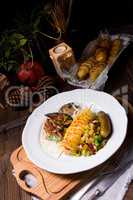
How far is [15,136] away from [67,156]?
0.26 m

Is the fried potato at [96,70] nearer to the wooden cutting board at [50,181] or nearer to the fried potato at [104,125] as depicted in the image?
the fried potato at [104,125]

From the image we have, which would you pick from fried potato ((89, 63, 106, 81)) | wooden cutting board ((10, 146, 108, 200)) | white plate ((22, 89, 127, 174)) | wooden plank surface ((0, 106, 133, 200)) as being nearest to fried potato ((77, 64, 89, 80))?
fried potato ((89, 63, 106, 81))

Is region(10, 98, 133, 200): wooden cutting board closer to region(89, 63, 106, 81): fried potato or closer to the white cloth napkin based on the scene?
the white cloth napkin

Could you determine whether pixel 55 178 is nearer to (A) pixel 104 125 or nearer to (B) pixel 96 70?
(A) pixel 104 125

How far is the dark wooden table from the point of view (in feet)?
3.07

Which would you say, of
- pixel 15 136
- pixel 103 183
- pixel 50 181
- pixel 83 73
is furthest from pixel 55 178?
pixel 83 73

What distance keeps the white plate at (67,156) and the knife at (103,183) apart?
49 millimetres

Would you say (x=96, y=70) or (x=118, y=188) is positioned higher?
(x=96, y=70)

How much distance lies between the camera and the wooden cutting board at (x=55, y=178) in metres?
0.84

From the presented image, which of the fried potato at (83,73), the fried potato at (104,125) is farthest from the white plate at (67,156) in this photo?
the fried potato at (83,73)

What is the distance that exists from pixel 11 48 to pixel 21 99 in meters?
0.19

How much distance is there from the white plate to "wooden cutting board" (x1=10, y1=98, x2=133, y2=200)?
0.02m

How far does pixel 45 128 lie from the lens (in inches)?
38.0

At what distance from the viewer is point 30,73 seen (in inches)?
45.8
